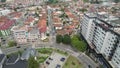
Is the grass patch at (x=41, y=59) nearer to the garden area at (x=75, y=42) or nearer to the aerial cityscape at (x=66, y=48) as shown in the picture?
the aerial cityscape at (x=66, y=48)

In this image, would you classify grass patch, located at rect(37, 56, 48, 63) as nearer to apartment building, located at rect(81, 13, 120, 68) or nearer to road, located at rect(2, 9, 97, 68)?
road, located at rect(2, 9, 97, 68)

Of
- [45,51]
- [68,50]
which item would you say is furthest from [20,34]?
[68,50]

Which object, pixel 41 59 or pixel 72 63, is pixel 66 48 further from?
pixel 41 59

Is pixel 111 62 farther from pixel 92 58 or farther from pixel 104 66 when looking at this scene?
pixel 92 58

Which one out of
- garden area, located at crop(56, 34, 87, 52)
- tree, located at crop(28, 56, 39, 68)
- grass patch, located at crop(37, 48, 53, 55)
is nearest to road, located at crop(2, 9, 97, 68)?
garden area, located at crop(56, 34, 87, 52)

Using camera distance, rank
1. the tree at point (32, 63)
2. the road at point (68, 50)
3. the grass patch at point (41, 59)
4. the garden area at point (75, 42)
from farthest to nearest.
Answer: the garden area at point (75, 42) → the grass patch at point (41, 59) → the road at point (68, 50) → the tree at point (32, 63)

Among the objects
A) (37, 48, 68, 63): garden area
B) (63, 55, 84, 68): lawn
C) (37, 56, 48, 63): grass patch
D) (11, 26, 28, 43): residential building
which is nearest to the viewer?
(63, 55, 84, 68): lawn

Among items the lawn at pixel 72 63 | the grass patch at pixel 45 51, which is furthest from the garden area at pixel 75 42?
the grass patch at pixel 45 51

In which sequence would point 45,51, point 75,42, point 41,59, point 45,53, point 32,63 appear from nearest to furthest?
point 32,63, point 41,59, point 45,53, point 45,51, point 75,42

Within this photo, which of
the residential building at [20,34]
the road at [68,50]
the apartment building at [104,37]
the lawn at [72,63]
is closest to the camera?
the apartment building at [104,37]
